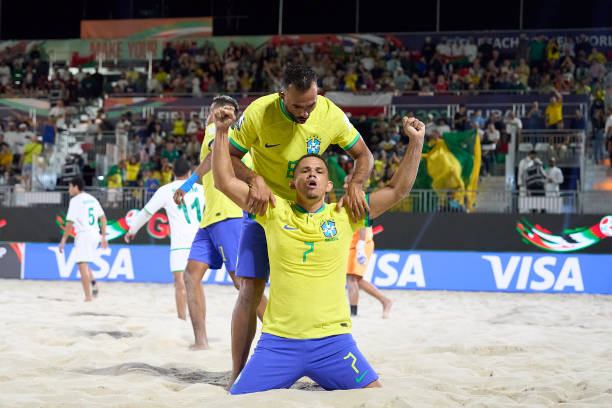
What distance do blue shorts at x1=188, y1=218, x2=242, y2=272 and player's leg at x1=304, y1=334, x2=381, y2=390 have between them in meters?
1.98

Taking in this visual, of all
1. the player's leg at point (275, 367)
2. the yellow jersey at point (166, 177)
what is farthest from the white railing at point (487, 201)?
the player's leg at point (275, 367)

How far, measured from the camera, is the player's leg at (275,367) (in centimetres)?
401

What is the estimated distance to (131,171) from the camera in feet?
54.8

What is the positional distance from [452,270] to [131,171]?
814cm

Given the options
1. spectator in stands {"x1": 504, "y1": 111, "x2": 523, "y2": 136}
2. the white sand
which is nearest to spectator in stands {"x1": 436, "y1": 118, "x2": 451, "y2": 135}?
spectator in stands {"x1": 504, "y1": 111, "x2": 523, "y2": 136}

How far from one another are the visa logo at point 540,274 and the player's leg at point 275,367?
9.15 m

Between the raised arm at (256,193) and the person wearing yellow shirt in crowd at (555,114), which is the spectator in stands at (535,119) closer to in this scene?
the person wearing yellow shirt in crowd at (555,114)

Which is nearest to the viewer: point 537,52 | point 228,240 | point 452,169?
point 228,240

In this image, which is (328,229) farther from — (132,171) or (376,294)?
(132,171)

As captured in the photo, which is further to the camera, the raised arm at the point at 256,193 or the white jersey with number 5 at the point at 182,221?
the white jersey with number 5 at the point at 182,221

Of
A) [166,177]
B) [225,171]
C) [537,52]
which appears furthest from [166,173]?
[225,171]

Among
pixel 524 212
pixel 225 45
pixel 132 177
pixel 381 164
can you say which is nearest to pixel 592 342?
pixel 524 212

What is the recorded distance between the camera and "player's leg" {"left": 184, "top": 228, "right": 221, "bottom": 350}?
611cm

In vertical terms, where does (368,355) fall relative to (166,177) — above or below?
below
